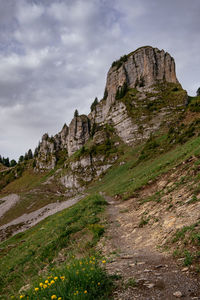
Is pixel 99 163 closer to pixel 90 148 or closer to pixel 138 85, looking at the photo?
pixel 90 148

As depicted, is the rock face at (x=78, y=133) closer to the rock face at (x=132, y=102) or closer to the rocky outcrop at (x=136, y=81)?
the rock face at (x=132, y=102)

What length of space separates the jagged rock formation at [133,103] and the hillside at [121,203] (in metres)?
0.57

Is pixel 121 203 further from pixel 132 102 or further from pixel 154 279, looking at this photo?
pixel 132 102

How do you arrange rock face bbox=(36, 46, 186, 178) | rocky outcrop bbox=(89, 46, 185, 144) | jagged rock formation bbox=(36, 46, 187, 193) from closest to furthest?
1. jagged rock formation bbox=(36, 46, 187, 193)
2. rock face bbox=(36, 46, 186, 178)
3. rocky outcrop bbox=(89, 46, 185, 144)

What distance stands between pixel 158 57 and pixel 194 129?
81325 millimetres

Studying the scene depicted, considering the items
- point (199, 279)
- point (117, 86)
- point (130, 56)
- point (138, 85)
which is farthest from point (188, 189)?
point (130, 56)

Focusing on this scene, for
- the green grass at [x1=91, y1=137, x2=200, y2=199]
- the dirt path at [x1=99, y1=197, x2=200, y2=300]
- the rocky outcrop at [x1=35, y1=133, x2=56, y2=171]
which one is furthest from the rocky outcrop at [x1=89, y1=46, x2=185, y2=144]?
the dirt path at [x1=99, y1=197, x2=200, y2=300]

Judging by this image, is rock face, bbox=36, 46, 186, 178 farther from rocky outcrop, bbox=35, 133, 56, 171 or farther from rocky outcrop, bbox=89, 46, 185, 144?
rocky outcrop, bbox=35, 133, 56, 171

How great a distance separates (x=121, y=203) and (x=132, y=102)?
3053 inches

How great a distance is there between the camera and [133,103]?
88000 mm

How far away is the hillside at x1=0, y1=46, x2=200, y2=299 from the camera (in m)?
4.41

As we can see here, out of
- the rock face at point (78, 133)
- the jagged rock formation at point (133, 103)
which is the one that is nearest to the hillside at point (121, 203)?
the jagged rock formation at point (133, 103)

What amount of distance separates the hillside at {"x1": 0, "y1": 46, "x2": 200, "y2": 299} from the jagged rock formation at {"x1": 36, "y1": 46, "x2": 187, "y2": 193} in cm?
57

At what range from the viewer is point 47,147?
15000cm
